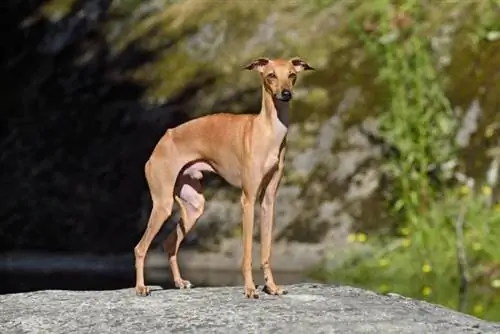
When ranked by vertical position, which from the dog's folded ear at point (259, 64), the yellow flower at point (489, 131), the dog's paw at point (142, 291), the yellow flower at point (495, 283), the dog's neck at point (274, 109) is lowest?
the dog's paw at point (142, 291)

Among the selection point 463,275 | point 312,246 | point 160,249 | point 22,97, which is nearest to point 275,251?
point 312,246

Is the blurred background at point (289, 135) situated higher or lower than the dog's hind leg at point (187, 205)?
higher

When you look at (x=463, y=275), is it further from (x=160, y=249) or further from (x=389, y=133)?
(x=160, y=249)

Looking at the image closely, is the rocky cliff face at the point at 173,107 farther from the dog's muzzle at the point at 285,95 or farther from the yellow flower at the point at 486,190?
the dog's muzzle at the point at 285,95

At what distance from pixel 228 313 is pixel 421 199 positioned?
894cm

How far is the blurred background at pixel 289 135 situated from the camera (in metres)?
16.1

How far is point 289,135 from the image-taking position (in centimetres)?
1800

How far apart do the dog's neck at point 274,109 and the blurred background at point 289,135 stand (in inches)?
244

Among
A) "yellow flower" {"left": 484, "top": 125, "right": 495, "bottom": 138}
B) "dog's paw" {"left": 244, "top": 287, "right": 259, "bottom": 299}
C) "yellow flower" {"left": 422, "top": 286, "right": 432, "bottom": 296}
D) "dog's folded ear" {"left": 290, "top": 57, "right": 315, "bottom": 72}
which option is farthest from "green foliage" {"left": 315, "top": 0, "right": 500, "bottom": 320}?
"dog's folded ear" {"left": 290, "top": 57, "right": 315, "bottom": 72}

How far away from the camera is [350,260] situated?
632 inches

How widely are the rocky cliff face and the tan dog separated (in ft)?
26.6

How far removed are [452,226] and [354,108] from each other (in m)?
3.23

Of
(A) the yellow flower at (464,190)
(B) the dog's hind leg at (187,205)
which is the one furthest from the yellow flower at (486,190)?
(B) the dog's hind leg at (187,205)

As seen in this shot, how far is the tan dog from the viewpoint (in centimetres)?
832
